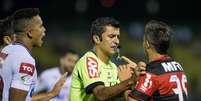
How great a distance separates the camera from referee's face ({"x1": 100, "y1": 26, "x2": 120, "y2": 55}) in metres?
A: 7.07

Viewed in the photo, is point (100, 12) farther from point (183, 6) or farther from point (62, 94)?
point (62, 94)

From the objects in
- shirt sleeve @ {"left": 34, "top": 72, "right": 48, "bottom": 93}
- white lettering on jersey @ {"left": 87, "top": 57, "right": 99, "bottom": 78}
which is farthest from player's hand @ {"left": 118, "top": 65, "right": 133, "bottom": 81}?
shirt sleeve @ {"left": 34, "top": 72, "right": 48, "bottom": 93}

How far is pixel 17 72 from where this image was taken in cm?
615

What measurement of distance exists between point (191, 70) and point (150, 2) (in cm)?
172

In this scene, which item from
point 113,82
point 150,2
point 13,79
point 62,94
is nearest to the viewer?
point 13,79

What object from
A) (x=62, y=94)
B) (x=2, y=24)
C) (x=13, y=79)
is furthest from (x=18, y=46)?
(x=62, y=94)

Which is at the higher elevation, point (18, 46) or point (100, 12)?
point (18, 46)

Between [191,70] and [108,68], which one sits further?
[191,70]

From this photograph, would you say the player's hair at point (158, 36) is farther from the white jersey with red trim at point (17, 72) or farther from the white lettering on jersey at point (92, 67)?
the white jersey with red trim at point (17, 72)

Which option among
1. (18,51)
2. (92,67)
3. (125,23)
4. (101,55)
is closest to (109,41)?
(101,55)

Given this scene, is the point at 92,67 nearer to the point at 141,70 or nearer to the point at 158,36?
the point at 141,70

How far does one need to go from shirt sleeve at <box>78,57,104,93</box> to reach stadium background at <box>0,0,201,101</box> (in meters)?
8.76

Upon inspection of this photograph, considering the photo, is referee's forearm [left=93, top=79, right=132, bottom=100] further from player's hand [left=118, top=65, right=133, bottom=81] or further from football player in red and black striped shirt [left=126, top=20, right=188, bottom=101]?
player's hand [left=118, top=65, right=133, bottom=81]

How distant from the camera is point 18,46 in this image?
6289 millimetres
